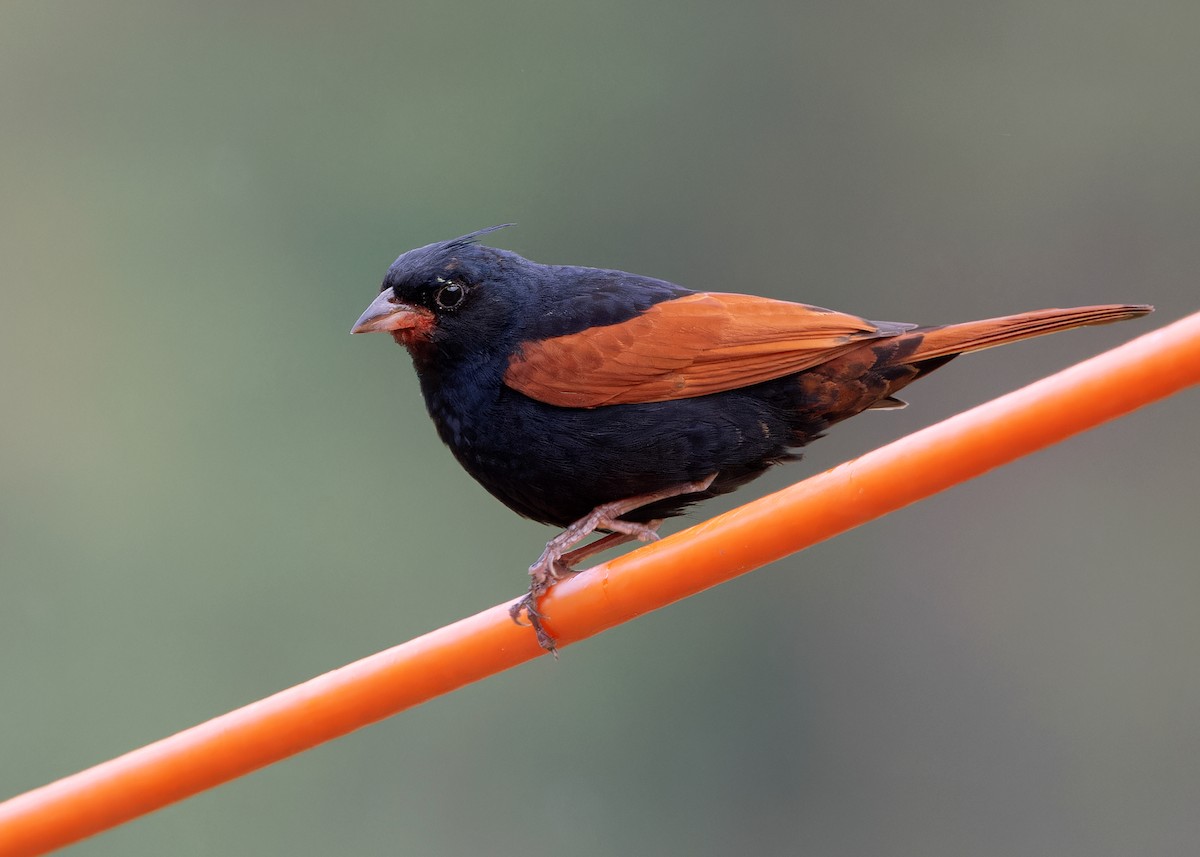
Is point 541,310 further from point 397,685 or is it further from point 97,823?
point 97,823

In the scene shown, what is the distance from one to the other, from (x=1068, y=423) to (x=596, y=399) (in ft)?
4.84

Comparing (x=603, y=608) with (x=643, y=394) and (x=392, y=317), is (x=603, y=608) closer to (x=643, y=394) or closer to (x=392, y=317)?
(x=643, y=394)

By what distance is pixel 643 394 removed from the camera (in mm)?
3115

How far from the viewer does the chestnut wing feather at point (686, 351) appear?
3023mm

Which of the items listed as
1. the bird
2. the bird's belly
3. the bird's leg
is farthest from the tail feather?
the bird's leg

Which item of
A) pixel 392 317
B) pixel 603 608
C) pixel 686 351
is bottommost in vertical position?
pixel 603 608

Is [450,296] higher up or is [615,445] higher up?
[450,296]

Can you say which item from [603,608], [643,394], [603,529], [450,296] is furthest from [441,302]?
[603,608]

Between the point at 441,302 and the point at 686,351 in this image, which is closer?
the point at 686,351

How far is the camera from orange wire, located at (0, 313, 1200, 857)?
5.86 feet

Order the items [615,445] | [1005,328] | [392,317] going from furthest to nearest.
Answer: [392,317] < [615,445] < [1005,328]

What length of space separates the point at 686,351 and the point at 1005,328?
0.74 metres

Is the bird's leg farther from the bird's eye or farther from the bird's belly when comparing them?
the bird's eye

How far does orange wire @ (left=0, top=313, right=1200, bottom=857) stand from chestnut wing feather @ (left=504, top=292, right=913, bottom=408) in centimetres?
92
